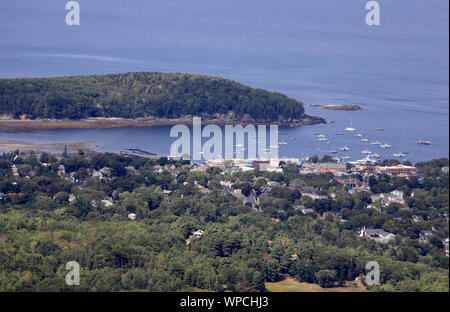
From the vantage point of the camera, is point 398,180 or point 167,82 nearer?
point 398,180

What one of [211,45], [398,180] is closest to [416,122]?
[398,180]

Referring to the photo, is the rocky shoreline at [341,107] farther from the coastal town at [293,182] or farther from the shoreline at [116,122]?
the coastal town at [293,182]

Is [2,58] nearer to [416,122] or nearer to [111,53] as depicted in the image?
[111,53]

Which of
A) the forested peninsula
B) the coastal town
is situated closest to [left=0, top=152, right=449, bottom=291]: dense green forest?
the coastal town

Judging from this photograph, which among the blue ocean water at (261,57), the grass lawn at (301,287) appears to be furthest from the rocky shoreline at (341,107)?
the grass lawn at (301,287)

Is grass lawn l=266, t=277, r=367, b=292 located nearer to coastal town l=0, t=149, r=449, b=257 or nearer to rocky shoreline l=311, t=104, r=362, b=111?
coastal town l=0, t=149, r=449, b=257
